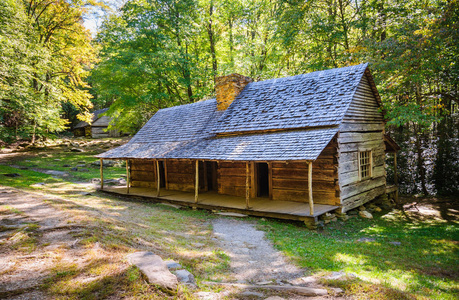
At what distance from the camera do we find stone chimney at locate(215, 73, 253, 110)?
14.1 metres

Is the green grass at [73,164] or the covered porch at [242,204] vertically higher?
the green grass at [73,164]

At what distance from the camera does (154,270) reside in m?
3.62

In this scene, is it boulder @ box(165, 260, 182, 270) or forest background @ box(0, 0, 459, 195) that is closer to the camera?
boulder @ box(165, 260, 182, 270)

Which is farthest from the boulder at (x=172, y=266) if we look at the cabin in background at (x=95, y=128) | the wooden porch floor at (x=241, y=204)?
the cabin in background at (x=95, y=128)

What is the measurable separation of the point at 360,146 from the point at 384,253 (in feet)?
17.9

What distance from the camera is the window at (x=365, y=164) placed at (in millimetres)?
11250

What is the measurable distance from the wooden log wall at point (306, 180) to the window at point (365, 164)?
2247mm

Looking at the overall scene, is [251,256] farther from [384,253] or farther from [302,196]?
[302,196]

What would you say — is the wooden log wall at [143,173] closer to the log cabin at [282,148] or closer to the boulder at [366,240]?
Result: the log cabin at [282,148]

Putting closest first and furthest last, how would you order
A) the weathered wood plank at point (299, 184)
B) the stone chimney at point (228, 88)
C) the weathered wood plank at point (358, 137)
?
the weathered wood plank at point (299, 184), the weathered wood plank at point (358, 137), the stone chimney at point (228, 88)

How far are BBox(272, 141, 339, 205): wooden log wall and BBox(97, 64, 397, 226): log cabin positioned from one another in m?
0.04

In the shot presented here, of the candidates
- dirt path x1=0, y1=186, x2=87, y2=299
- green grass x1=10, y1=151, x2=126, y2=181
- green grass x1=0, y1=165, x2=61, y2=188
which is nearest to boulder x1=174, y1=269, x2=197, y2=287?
dirt path x1=0, y1=186, x2=87, y2=299

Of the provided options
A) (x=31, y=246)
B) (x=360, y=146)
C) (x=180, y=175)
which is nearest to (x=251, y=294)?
(x=31, y=246)

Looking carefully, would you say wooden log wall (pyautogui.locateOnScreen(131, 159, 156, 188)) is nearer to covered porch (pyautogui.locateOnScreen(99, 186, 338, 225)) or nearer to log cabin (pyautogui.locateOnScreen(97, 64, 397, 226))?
log cabin (pyautogui.locateOnScreen(97, 64, 397, 226))
